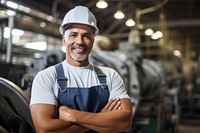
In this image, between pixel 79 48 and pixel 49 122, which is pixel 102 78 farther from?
pixel 49 122

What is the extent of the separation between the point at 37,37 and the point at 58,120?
17.3 ft

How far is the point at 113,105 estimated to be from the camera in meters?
1.39

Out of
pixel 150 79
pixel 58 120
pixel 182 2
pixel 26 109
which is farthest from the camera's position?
pixel 182 2

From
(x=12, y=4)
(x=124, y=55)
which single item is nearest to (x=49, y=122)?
(x=12, y=4)

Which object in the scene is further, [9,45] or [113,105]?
[9,45]

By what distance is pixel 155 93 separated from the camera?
522 cm

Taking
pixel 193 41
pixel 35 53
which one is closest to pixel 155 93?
pixel 35 53

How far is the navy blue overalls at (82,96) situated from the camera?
135cm

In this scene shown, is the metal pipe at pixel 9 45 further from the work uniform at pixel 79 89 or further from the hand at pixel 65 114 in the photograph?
the hand at pixel 65 114

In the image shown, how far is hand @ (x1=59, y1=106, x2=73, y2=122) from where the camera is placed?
1.30m

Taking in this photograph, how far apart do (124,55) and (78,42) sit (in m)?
2.74

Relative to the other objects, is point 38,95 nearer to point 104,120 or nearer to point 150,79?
point 104,120

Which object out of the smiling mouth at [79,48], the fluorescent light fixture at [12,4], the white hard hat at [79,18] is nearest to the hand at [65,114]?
the smiling mouth at [79,48]

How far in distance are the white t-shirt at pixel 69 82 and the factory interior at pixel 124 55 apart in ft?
0.77
